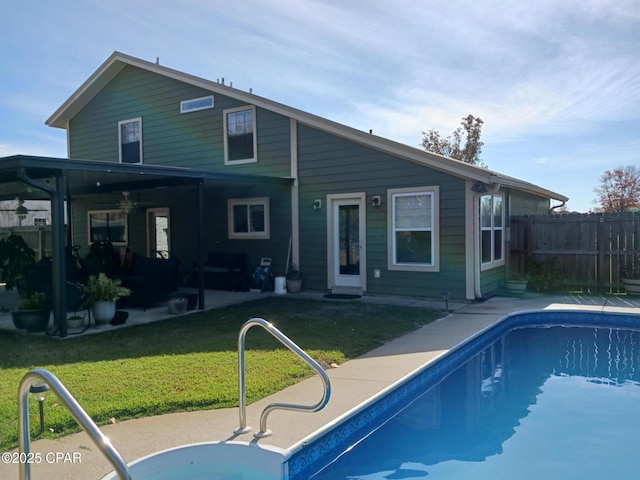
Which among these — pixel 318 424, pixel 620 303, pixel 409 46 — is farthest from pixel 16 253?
pixel 620 303

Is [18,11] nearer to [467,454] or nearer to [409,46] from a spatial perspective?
[409,46]

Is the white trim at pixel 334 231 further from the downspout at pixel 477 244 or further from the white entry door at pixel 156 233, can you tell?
the white entry door at pixel 156 233

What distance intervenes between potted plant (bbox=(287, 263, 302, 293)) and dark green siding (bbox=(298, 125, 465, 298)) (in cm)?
18

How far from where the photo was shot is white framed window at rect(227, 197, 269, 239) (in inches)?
460

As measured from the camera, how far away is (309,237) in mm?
11008

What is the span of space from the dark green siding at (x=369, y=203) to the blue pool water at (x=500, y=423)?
9.11ft

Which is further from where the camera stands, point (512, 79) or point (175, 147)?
point (175, 147)

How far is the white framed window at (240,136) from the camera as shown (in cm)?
1176

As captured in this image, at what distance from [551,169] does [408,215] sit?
19.3 metres

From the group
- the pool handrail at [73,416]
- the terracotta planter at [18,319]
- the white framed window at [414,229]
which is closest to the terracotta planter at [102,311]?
the terracotta planter at [18,319]

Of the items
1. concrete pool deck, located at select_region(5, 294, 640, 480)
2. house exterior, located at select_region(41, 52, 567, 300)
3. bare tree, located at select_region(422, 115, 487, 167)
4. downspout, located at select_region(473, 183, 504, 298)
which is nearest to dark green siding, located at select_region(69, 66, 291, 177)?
house exterior, located at select_region(41, 52, 567, 300)

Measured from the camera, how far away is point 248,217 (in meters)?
12.0

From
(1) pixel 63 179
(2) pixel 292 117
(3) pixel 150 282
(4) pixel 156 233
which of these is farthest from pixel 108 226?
(1) pixel 63 179

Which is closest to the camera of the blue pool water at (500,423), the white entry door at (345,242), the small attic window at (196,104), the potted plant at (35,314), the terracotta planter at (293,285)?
the blue pool water at (500,423)
